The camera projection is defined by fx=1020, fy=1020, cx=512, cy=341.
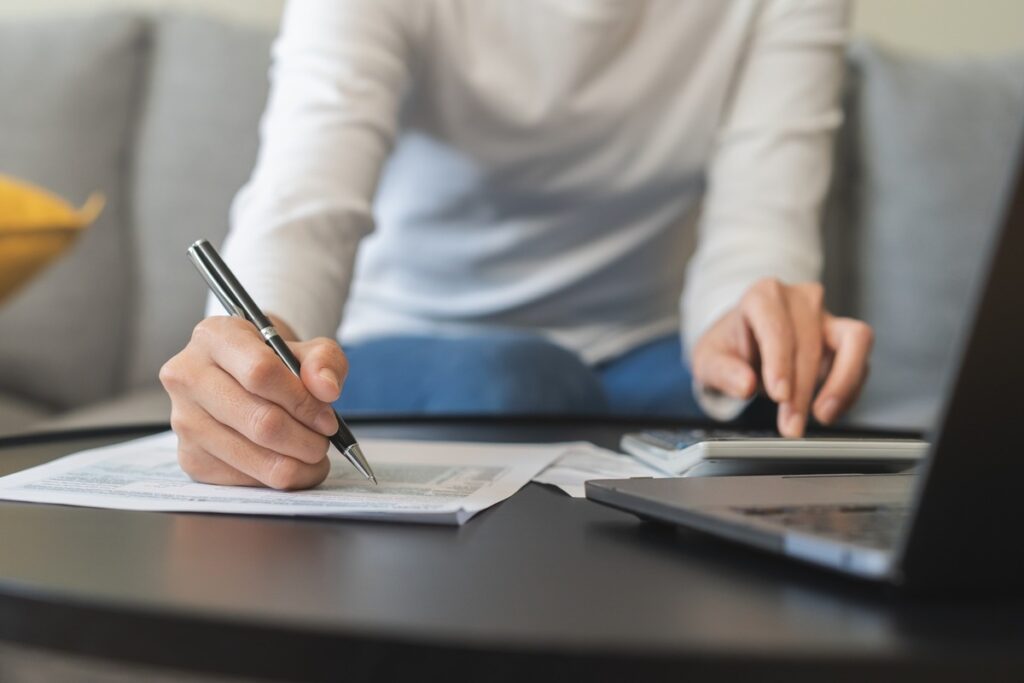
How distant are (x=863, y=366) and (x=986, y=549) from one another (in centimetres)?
53

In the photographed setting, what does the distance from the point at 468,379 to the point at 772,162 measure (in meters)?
0.52

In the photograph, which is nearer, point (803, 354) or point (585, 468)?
point (585, 468)

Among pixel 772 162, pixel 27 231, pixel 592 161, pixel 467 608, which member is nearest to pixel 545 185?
pixel 592 161

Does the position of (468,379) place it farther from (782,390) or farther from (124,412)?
(124,412)

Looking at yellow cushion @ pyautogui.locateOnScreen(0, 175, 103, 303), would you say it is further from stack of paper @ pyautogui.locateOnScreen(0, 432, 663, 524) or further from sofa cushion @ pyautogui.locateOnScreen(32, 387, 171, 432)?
stack of paper @ pyautogui.locateOnScreen(0, 432, 663, 524)

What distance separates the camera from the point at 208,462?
1.73 feet

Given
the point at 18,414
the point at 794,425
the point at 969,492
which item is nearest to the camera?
the point at 969,492

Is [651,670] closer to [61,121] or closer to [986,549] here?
[986,549]

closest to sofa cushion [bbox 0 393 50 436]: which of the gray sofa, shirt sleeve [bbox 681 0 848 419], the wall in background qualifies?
the gray sofa

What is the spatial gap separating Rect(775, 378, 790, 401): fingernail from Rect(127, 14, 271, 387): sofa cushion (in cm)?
115

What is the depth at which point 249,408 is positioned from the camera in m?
0.50

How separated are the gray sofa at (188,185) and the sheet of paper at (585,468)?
107 cm

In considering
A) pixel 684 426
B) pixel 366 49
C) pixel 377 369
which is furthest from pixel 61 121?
pixel 684 426

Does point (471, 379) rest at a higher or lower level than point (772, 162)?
lower
